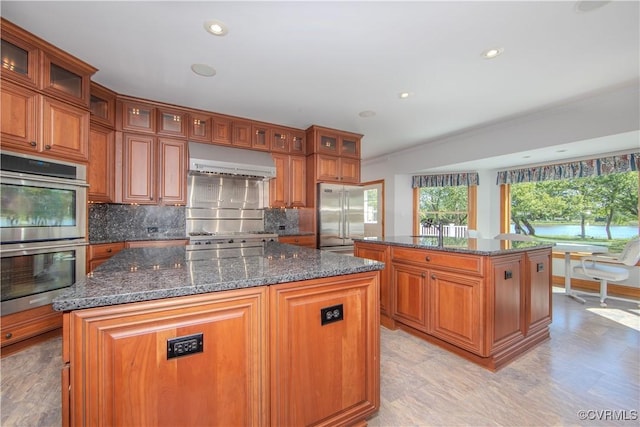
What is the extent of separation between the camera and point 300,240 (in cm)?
428

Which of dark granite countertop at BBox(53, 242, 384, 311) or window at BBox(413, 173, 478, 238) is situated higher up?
window at BBox(413, 173, 478, 238)

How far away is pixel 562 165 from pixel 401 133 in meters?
2.70

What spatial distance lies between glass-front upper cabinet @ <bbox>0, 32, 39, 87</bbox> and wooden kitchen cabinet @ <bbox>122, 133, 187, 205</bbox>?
116cm

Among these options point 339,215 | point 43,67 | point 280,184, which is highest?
point 43,67

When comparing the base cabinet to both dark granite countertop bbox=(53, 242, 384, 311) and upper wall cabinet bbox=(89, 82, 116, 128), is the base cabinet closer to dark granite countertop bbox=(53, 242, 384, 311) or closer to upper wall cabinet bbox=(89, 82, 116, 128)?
dark granite countertop bbox=(53, 242, 384, 311)

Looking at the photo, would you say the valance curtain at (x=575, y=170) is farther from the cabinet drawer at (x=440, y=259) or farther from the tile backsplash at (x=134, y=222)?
the tile backsplash at (x=134, y=222)

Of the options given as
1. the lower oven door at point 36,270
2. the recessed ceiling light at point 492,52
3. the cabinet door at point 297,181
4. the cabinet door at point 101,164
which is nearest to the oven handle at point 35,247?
the lower oven door at point 36,270

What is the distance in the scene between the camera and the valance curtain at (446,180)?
556 centimetres

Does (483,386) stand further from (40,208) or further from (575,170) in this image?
(575,170)

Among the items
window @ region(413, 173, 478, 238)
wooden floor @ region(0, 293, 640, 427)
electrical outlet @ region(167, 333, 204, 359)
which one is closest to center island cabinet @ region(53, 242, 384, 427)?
electrical outlet @ region(167, 333, 204, 359)

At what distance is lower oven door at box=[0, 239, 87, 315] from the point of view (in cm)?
219

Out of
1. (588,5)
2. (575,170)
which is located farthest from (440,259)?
(575,170)

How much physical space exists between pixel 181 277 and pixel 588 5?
3009 mm

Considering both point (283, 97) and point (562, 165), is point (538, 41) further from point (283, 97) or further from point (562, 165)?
point (562, 165)
